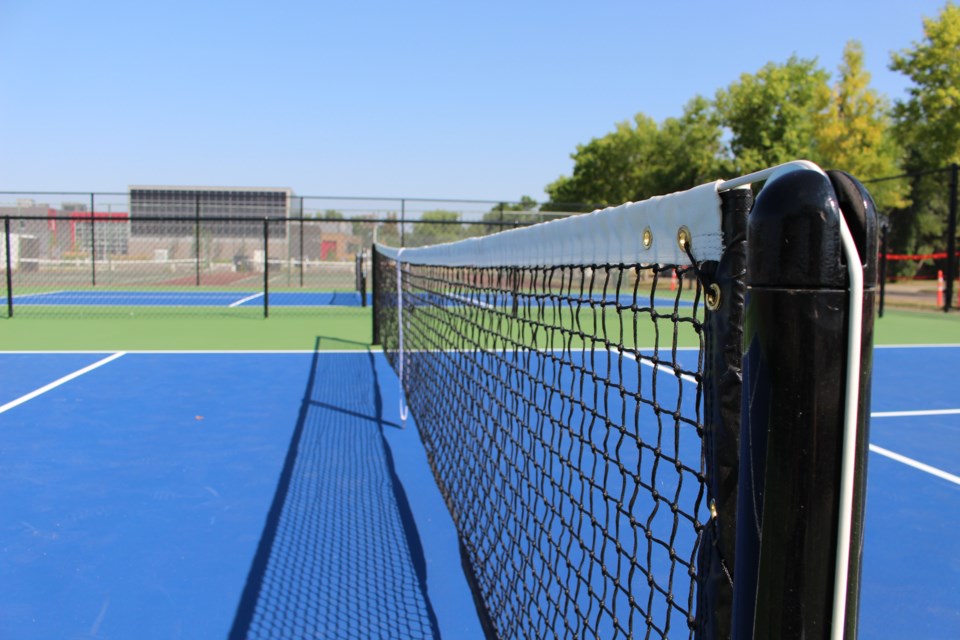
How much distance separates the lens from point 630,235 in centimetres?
147

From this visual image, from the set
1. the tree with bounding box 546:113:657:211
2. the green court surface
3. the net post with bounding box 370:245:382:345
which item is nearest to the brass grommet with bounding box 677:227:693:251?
the green court surface

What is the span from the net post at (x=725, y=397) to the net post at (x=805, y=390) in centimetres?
22

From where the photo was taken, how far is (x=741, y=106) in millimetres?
23109

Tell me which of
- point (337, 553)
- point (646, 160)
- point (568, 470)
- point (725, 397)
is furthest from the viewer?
point (646, 160)

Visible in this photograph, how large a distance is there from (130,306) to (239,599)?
15.7 meters

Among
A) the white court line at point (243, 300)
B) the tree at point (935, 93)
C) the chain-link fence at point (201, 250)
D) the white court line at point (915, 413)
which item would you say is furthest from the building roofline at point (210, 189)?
the white court line at point (915, 413)

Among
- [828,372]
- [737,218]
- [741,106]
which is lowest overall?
[828,372]

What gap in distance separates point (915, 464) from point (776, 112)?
20343 millimetres

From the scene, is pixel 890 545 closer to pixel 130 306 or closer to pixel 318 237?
pixel 130 306

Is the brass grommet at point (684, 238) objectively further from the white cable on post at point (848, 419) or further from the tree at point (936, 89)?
the tree at point (936, 89)

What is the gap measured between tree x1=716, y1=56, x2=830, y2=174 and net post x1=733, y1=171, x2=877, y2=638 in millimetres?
23211

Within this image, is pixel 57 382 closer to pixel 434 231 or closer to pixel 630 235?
pixel 630 235

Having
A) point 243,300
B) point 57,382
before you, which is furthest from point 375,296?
point 243,300

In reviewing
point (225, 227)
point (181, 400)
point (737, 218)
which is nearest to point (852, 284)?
point (737, 218)
